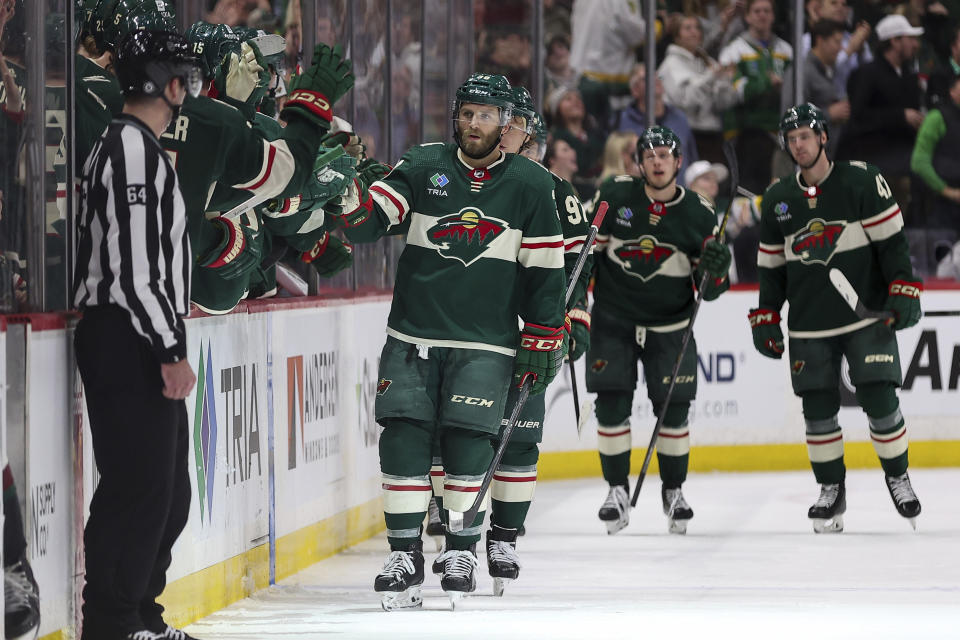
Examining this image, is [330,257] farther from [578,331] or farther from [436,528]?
[436,528]

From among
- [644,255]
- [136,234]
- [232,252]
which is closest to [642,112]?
[644,255]

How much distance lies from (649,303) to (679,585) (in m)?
1.70

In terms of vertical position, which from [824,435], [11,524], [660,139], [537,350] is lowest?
[824,435]

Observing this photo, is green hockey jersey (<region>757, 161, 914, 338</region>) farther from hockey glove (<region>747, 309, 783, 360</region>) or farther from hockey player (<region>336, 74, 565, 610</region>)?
hockey player (<region>336, 74, 565, 610</region>)

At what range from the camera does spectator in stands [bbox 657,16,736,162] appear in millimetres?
10109

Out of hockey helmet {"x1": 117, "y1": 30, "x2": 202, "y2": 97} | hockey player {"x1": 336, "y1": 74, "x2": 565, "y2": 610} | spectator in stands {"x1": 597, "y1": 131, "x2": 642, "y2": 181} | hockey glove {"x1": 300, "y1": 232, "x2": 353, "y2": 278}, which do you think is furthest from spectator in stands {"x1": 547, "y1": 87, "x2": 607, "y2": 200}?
hockey helmet {"x1": 117, "y1": 30, "x2": 202, "y2": 97}

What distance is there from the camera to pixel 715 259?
21.4 feet

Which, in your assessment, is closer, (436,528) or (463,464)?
(463,464)

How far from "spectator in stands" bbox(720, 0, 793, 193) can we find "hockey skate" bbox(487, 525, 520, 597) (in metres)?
5.36

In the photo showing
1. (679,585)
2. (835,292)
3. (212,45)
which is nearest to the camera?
(212,45)

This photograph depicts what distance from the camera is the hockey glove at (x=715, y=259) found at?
652cm

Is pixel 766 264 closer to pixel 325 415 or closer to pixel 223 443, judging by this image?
pixel 325 415

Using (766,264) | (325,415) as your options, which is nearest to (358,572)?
(325,415)

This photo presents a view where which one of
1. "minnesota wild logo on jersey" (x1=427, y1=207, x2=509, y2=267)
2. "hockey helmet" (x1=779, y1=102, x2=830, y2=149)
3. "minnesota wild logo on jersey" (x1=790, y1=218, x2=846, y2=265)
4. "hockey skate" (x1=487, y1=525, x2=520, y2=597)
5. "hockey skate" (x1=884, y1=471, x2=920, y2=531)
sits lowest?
"hockey skate" (x1=884, y1=471, x2=920, y2=531)
